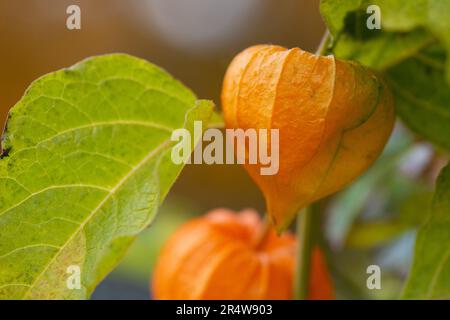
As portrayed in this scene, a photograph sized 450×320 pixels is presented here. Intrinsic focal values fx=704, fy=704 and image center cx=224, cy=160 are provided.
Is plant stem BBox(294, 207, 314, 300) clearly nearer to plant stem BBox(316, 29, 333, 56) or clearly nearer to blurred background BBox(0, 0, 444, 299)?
plant stem BBox(316, 29, 333, 56)

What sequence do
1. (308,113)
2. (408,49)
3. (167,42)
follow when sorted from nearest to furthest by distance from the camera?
(308,113) < (408,49) < (167,42)

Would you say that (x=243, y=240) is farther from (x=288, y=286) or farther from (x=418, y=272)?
(x=418, y=272)

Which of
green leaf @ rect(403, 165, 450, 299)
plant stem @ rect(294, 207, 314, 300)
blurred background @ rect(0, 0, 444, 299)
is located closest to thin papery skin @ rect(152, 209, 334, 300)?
plant stem @ rect(294, 207, 314, 300)

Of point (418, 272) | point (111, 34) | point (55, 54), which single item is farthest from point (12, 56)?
point (418, 272)

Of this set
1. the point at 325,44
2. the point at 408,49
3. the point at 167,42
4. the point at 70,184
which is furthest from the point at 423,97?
the point at 167,42

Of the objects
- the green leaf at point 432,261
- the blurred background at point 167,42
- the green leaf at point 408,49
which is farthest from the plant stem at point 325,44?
the blurred background at point 167,42

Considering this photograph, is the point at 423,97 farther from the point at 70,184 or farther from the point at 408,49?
the point at 70,184
